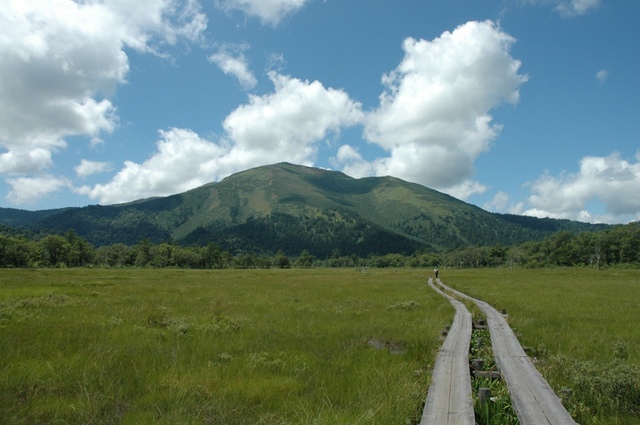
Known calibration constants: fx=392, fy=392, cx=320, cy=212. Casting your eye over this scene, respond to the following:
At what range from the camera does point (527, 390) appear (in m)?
7.44

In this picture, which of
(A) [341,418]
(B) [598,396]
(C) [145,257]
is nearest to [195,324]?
(A) [341,418]

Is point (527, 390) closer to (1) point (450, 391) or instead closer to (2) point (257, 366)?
(1) point (450, 391)

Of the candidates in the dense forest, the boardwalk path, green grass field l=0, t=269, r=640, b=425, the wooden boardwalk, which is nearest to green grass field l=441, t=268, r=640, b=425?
green grass field l=0, t=269, r=640, b=425

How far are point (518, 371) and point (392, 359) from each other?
3555 mm

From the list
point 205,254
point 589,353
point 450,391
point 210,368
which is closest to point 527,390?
point 450,391

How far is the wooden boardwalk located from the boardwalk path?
2.58 ft

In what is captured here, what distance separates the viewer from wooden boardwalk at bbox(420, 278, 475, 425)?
245 inches

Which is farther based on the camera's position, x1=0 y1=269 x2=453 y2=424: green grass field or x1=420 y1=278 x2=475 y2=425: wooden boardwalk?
x1=0 y1=269 x2=453 y2=424: green grass field

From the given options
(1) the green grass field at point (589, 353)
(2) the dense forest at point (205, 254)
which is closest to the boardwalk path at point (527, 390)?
(1) the green grass field at point (589, 353)

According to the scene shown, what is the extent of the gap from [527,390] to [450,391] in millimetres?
1440

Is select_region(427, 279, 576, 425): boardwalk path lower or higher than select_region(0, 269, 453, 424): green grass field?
higher

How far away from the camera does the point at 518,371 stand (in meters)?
8.82

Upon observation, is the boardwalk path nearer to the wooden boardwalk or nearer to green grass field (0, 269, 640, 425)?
green grass field (0, 269, 640, 425)

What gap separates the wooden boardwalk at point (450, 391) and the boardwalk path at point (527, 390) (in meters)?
0.79
